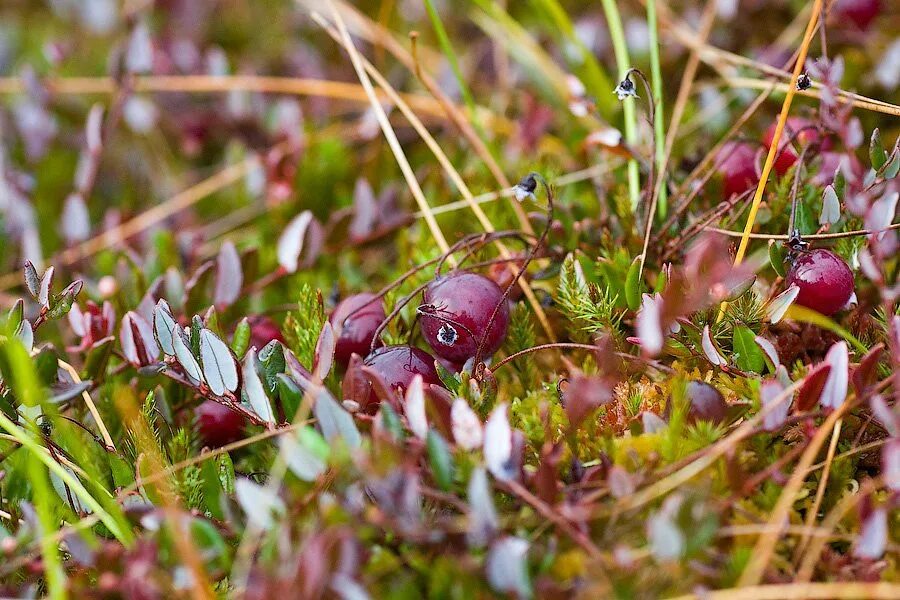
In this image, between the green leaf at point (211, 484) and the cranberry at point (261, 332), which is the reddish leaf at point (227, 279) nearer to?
the cranberry at point (261, 332)

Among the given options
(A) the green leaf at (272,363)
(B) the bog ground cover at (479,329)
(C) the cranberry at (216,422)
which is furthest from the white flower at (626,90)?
(C) the cranberry at (216,422)

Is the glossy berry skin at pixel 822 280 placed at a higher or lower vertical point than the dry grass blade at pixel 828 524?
higher

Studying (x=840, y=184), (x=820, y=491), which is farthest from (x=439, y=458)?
(x=840, y=184)

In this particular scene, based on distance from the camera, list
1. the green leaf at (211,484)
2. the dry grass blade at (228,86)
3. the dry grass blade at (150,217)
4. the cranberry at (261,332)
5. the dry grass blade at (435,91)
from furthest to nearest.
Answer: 1. the dry grass blade at (228,86)
2. the dry grass blade at (150,217)
3. the dry grass blade at (435,91)
4. the cranberry at (261,332)
5. the green leaf at (211,484)

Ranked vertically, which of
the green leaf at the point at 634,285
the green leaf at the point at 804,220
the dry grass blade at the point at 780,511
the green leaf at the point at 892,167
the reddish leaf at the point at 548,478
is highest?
the green leaf at the point at 892,167

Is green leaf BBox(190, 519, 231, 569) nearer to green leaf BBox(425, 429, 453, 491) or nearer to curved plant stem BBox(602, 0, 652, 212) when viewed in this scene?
green leaf BBox(425, 429, 453, 491)

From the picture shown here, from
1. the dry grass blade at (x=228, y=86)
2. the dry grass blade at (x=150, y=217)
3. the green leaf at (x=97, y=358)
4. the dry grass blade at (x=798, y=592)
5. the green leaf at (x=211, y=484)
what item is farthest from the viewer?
the dry grass blade at (x=228, y=86)
